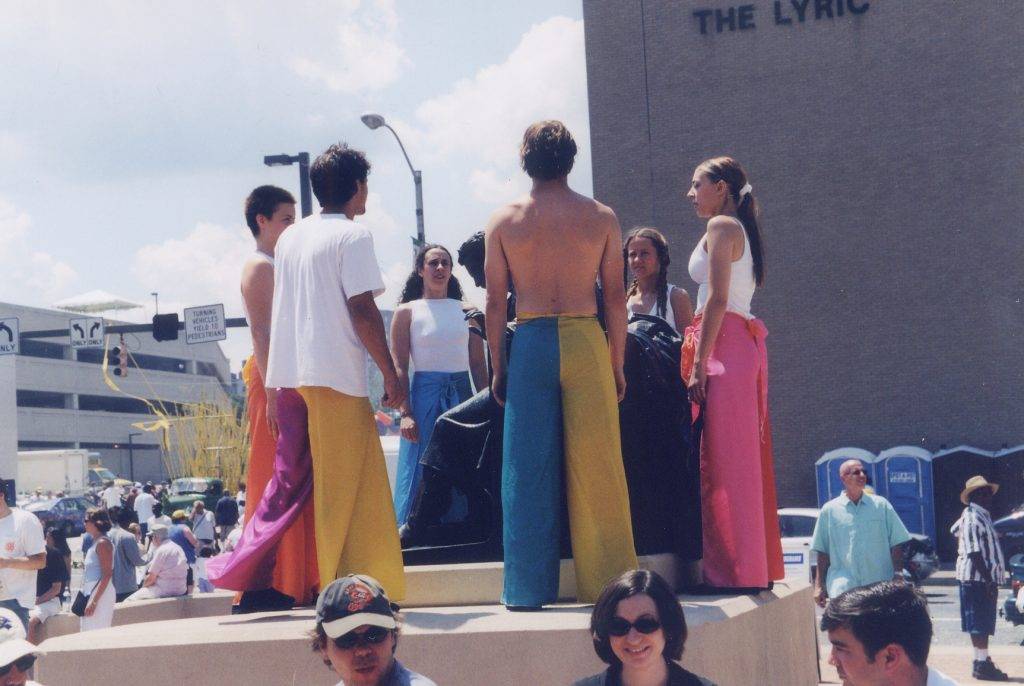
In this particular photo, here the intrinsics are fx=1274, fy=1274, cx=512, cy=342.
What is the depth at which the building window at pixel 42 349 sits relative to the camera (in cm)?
6756

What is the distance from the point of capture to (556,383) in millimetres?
4840

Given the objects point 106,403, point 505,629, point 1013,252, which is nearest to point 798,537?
point 1013,252

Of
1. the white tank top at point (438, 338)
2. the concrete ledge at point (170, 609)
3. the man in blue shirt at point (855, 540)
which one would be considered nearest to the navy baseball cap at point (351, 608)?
the white tank top at point (438, 338)

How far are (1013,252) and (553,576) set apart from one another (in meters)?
25.2

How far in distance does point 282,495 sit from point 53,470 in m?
48.9

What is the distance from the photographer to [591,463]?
4.79m

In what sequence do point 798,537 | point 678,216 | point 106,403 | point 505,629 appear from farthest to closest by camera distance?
point 106,403 < point 678,216 < point 798,537 < point 505,629

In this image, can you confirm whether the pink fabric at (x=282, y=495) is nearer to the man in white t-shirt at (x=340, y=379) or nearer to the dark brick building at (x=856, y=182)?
the man in white t-shirt at (x=340, y=379)

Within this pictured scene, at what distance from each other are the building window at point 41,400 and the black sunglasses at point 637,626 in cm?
6789

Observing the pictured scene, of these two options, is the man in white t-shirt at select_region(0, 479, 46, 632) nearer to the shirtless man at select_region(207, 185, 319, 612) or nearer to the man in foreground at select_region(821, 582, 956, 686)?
the shirtless man at select_region(207, 185, 319, 612)

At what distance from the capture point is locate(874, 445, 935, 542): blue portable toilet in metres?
26.0

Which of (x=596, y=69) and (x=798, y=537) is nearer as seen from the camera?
(x=798, y=537)

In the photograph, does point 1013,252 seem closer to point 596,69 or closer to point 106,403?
point 596,69

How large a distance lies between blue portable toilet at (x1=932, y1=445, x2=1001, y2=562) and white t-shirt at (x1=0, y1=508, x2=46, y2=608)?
844 inches
